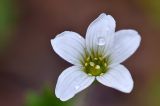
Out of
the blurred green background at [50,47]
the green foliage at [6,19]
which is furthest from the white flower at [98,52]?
the green foliage at [6,19]

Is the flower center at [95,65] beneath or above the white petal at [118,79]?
beneath

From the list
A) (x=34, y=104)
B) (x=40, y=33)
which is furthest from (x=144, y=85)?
(x=34, y=104)

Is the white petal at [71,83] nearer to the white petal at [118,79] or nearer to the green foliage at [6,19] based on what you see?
the white petal at [118,79]

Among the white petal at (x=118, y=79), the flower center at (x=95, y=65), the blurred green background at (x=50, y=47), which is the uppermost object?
the white petal at (x=118, y=79)

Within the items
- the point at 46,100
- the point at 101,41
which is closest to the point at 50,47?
the point at 46,100

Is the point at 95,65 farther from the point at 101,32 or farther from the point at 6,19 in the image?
the point at 6,19

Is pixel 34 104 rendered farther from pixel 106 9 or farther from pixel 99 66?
pixel 106 9

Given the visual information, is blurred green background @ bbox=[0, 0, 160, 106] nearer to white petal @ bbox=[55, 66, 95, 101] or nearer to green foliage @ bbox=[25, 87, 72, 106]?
green foliage @ bbox=[25, 87, 72, 106]
